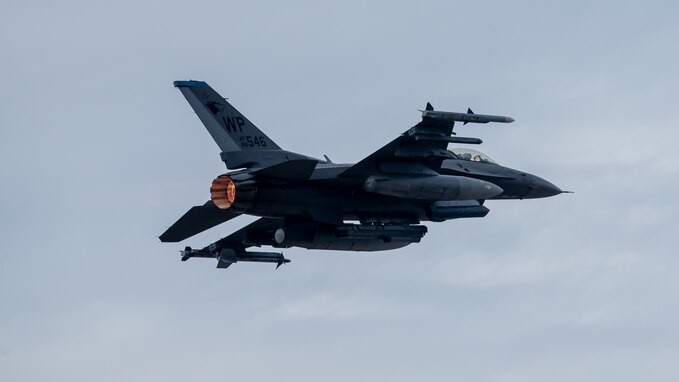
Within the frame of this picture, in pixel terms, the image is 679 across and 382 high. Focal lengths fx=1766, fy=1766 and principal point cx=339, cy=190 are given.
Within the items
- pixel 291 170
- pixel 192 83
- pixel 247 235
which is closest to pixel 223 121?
pixel 192 83

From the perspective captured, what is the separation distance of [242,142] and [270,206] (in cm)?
212

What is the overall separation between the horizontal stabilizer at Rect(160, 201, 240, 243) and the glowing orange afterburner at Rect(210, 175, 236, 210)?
164cm

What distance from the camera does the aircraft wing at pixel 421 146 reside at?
39.8 metres

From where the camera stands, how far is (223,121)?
140 feet

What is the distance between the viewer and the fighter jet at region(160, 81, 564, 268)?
40719mm

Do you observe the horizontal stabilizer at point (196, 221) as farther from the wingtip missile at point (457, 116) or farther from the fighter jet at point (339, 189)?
the wingtip missile at point (457, 116)

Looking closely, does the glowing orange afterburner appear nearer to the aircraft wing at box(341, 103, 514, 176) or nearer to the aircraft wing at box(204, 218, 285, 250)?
the aircraft wing at box(341, 103, 514, 176)

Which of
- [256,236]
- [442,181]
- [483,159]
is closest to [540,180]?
[483,159]

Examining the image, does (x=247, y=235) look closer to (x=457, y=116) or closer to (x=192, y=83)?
(x=192, y=83)

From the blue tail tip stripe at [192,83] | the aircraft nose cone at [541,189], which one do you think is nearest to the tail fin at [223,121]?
the blue tail tip stripe at [192,83]

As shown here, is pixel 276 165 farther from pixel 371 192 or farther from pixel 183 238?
pixel 183 238

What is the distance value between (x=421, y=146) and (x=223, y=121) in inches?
197

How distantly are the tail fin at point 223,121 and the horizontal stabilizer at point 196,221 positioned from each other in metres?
1.66

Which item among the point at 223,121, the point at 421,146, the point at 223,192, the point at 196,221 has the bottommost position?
the point at 223,192
